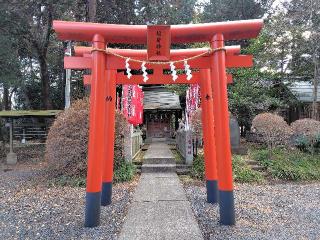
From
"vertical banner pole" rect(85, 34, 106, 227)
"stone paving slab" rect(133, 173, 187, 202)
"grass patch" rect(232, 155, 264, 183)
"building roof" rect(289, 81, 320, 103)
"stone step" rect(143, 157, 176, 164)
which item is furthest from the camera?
"building roof" rect(289, 81, 320, 103)

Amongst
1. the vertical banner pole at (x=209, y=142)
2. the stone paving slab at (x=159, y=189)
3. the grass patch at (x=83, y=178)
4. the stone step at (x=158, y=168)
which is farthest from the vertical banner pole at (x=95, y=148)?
the stone step at (x=158, y=168)

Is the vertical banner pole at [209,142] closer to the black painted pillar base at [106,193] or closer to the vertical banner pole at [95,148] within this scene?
the black painted pillar base at [106,193]

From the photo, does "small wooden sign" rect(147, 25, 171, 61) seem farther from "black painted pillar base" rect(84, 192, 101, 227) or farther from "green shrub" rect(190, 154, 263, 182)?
"green shrub" rect(190, 154, 263, 182)

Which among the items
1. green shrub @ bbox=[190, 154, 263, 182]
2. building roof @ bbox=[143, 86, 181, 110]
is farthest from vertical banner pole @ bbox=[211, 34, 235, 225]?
building roof @ bbox=[143, 86, 181, 110]

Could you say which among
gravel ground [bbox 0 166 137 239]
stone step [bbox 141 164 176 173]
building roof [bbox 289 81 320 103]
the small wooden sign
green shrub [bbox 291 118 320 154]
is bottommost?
gravel ground [bbox 0 166 137 239]

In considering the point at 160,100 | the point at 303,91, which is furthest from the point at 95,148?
the point at 303,91

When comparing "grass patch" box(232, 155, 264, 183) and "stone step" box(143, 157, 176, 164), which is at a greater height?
"stone step" box(143, 157, 176, 164)

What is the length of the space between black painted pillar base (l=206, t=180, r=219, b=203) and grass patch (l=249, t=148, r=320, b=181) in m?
4.41

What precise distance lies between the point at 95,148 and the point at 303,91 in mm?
17797

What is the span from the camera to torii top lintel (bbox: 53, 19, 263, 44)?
17.2 feet

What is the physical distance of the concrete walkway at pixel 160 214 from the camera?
15.5ft

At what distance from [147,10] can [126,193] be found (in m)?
9.70

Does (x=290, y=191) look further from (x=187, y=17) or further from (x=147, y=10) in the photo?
(x=187, y=17)

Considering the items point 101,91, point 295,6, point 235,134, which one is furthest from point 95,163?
point 295,6
